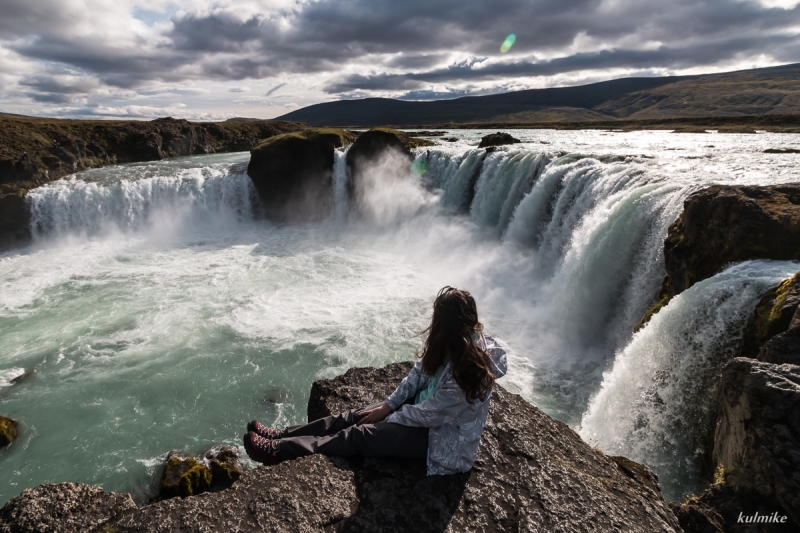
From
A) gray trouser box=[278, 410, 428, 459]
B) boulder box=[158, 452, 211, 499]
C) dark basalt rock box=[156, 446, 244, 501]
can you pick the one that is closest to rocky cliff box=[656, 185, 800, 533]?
gray trouser box=[278, 410, 428, 459]

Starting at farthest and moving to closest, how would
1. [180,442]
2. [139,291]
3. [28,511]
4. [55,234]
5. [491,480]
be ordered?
[55,234]
[139,291]
[180,442]
[491,480]
[28,511]

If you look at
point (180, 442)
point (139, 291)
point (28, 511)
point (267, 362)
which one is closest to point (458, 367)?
point (28, 511)

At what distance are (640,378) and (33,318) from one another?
19.0 meters

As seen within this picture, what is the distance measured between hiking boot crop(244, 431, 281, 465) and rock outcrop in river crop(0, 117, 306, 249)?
3043 centimetres

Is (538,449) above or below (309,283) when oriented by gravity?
above

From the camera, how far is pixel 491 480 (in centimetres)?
433

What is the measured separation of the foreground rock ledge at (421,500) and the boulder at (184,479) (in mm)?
3676

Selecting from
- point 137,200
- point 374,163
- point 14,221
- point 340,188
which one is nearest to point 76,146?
point 14,221

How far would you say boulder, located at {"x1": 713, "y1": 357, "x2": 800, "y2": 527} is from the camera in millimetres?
4137

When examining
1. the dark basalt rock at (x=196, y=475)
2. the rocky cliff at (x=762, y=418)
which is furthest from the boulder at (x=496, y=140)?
the dark basalt rock at (x=196, y=475)

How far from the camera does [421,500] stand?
403cm

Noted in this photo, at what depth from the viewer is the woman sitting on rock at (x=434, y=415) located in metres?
3.91

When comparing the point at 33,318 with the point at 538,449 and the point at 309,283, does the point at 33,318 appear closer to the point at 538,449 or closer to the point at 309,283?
the point at 309,283

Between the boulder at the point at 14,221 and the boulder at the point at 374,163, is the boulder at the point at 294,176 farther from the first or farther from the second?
the boulder at the point at 14,221
